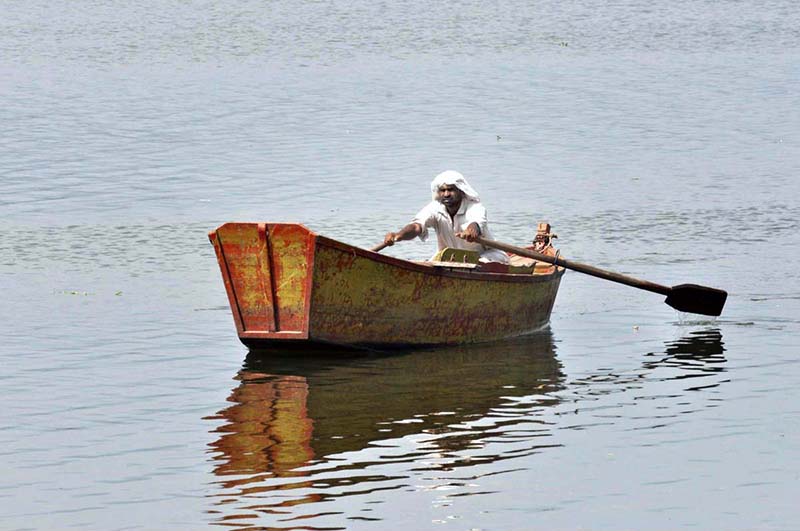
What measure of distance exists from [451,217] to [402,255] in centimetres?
619

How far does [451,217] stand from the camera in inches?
633

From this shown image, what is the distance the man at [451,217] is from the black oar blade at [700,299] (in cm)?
315

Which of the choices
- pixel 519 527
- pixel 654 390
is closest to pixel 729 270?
pixel 654 390

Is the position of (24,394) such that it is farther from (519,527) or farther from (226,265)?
(519,527)

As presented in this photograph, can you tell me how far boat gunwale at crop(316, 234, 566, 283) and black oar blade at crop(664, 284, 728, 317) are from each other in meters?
2.04

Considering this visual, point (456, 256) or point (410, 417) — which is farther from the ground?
point (456, 256)

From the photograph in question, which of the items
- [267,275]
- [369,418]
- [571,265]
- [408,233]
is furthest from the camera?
[571,265]

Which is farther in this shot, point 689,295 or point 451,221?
point 689,295

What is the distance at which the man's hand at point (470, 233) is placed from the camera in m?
15.8

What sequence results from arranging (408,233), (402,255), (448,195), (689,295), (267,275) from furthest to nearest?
(402,255) → (689,295) → (448,195) → (408,233) → (267,275)

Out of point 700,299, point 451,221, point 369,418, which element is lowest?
point 369,418

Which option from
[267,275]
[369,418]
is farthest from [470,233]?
[369,418]

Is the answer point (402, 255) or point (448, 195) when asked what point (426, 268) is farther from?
point (402, 255)

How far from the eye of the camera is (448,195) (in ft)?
51.9
